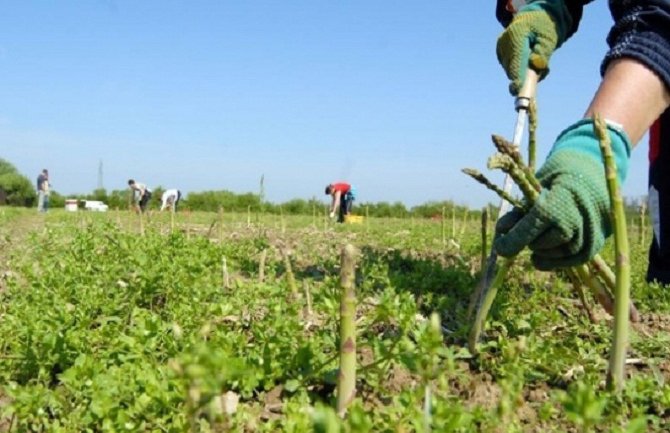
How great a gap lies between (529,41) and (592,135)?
842mm

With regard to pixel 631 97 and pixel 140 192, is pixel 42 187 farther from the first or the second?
pixel 631 97

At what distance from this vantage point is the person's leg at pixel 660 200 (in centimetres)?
342

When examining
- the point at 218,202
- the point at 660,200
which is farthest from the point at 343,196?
the point at 660,200

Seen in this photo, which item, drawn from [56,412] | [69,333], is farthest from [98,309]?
[56,412]

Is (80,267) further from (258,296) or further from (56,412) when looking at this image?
(56,412)

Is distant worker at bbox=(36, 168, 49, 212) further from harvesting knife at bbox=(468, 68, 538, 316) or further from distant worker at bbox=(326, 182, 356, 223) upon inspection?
harvesting knife at bbox=(468, 68, 538, 316)

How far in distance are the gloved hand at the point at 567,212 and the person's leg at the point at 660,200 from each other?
1.68 metres

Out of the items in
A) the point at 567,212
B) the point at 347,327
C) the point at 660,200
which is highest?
the point at 660,200

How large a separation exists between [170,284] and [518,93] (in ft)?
5.81

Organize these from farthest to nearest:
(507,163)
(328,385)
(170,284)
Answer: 1. (170,284)
2. (328,385)
3. (507,163)

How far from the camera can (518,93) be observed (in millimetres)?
2596

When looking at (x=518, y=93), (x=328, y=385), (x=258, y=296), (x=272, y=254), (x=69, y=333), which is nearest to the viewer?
(x=328, y=385)

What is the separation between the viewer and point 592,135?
1.94m

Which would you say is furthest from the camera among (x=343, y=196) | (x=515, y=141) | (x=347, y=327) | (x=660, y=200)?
(x=343, y=196)
